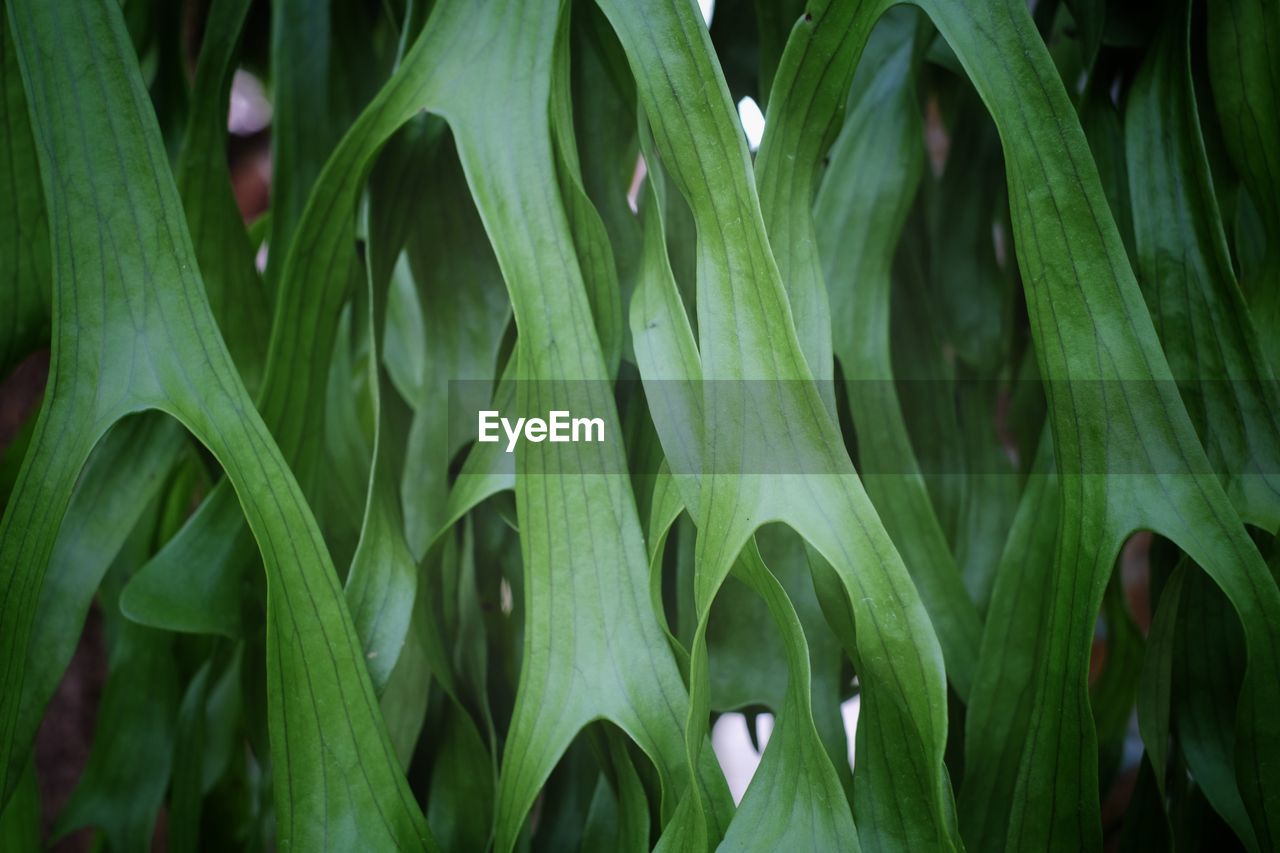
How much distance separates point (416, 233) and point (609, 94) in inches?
5.0

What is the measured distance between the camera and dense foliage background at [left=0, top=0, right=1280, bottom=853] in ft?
1.28

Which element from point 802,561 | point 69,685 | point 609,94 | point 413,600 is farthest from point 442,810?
point 69,685

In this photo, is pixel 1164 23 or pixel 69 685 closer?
pixel 1164 23

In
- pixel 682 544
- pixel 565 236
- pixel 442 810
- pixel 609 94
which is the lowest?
pixel 442 810

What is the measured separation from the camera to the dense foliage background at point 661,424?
0.39 m

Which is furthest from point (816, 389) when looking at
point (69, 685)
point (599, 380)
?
point (69, 685)

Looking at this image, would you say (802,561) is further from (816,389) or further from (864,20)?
(864,20)

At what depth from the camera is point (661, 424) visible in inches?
16.0

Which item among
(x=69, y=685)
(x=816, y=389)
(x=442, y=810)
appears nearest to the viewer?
(x=816, y=389)

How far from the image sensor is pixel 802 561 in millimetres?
479

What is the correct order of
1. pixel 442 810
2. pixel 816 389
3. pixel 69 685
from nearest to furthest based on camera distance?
pixel 816 389, pixel 442 810, pixel 69 685

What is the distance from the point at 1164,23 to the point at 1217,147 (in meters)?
0.07

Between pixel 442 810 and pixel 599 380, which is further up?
pixel 599 380

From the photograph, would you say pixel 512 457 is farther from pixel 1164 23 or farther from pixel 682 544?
pixel 1164 23
